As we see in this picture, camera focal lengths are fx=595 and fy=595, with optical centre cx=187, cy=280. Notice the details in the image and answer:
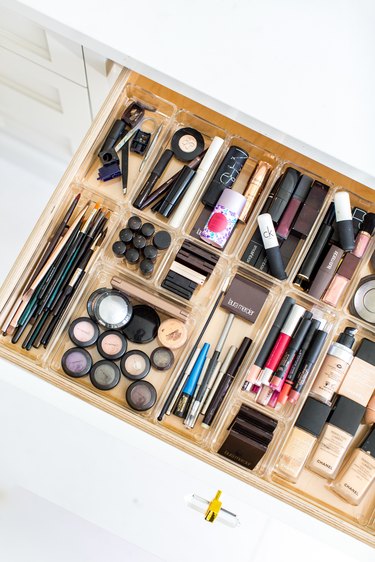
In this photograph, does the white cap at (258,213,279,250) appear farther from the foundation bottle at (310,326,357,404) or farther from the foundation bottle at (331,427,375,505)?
the foundation bottle at (331,427,375,505)

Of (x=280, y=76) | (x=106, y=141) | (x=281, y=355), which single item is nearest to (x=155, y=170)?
(x=106, y=141)

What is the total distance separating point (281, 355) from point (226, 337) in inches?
3.8

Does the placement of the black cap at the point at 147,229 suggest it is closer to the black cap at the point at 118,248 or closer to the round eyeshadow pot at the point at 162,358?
the black cap at the point at 118,248

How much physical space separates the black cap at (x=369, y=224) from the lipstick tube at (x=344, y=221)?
0.03m

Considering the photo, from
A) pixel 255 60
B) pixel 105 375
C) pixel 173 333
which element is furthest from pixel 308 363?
pixel 255 60

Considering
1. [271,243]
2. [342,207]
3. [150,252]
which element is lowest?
[150,252]

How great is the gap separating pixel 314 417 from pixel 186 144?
1.69ft

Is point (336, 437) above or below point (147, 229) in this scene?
below

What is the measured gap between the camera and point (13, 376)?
854 millimetres

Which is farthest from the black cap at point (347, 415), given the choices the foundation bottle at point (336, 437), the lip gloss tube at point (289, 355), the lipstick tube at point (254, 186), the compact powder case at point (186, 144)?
the compact powder case at point (186, 144)

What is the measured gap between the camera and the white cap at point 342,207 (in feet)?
3.30

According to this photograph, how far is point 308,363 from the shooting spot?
98cm

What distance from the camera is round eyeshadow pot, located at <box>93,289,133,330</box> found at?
3.19 ft

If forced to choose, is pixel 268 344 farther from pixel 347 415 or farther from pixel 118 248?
pixel 118 248
